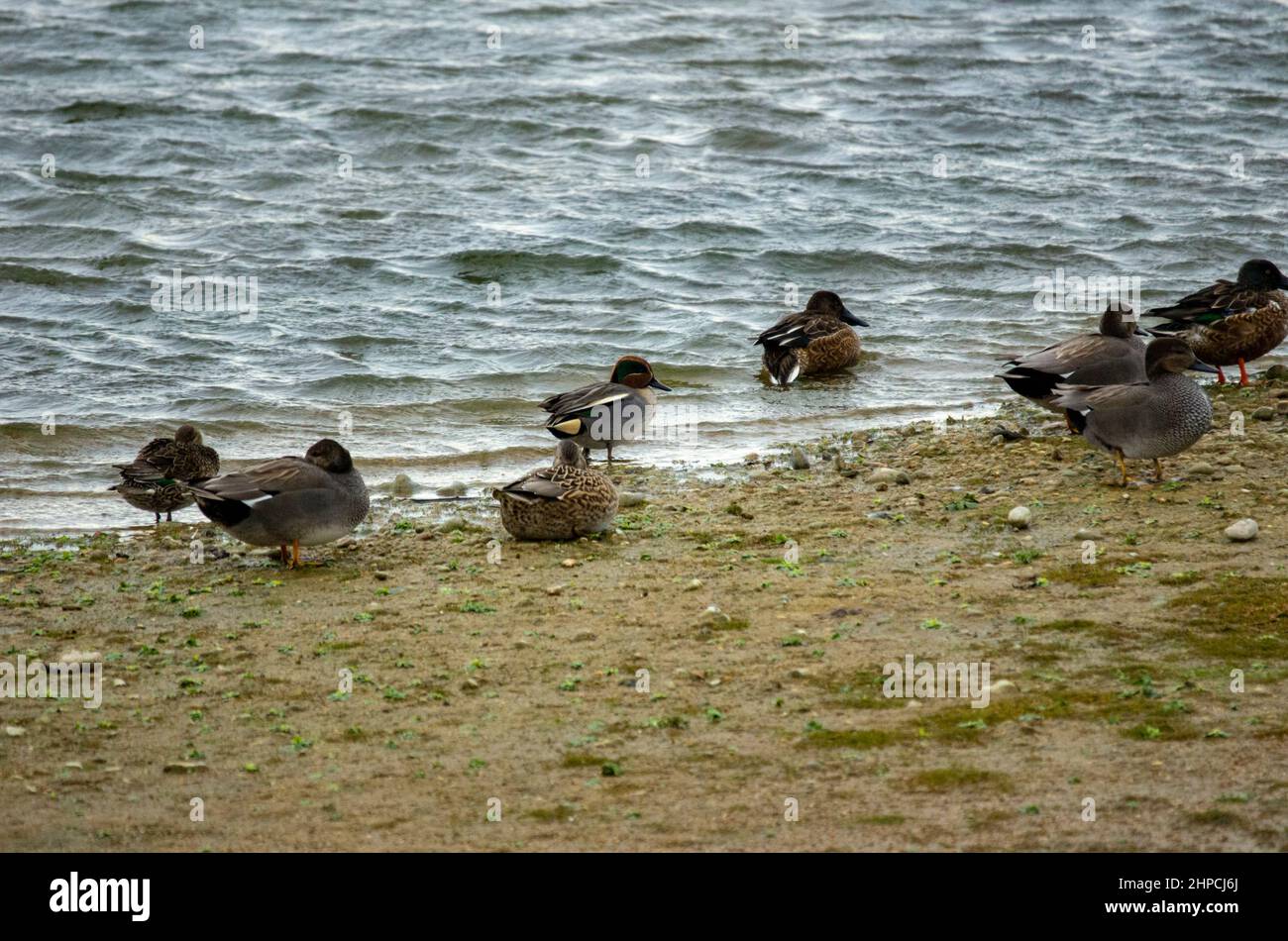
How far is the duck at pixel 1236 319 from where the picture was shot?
11992mm

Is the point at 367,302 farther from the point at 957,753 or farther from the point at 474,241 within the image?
the point at 957,753

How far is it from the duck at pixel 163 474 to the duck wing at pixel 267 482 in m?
1.41

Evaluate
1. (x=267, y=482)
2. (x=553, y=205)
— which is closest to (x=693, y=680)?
(x=267, y=482)

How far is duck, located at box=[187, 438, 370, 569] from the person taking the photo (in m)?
8.30

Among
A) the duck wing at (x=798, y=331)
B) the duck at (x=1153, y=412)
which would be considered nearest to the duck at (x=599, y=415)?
the duck wing at (x=798, y=331)

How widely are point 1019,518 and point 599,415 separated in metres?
3.78

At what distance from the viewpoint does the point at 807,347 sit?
1402 centimetres

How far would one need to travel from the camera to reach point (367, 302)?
51.4ft

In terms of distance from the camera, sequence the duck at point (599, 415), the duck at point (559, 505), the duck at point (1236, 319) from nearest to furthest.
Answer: the duck at point (559, 505)
the duck at point (599, 415)
the duck at point (1236, 319)

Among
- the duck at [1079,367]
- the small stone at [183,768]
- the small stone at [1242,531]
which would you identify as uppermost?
the duck at [1079,367]

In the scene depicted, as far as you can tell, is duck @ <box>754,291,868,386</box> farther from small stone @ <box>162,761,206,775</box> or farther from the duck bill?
small stone @ <box>162,761,206,775</box>

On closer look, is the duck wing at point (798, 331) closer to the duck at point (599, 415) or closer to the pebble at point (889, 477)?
the duck at point (599, 415)

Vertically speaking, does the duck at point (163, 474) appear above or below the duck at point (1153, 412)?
below

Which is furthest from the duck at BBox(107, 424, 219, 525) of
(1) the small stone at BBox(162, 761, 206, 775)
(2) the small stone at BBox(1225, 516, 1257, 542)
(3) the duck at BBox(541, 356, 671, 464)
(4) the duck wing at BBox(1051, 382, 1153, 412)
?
(2) the small stone at BBox(1225, 516, 1257, 542)
